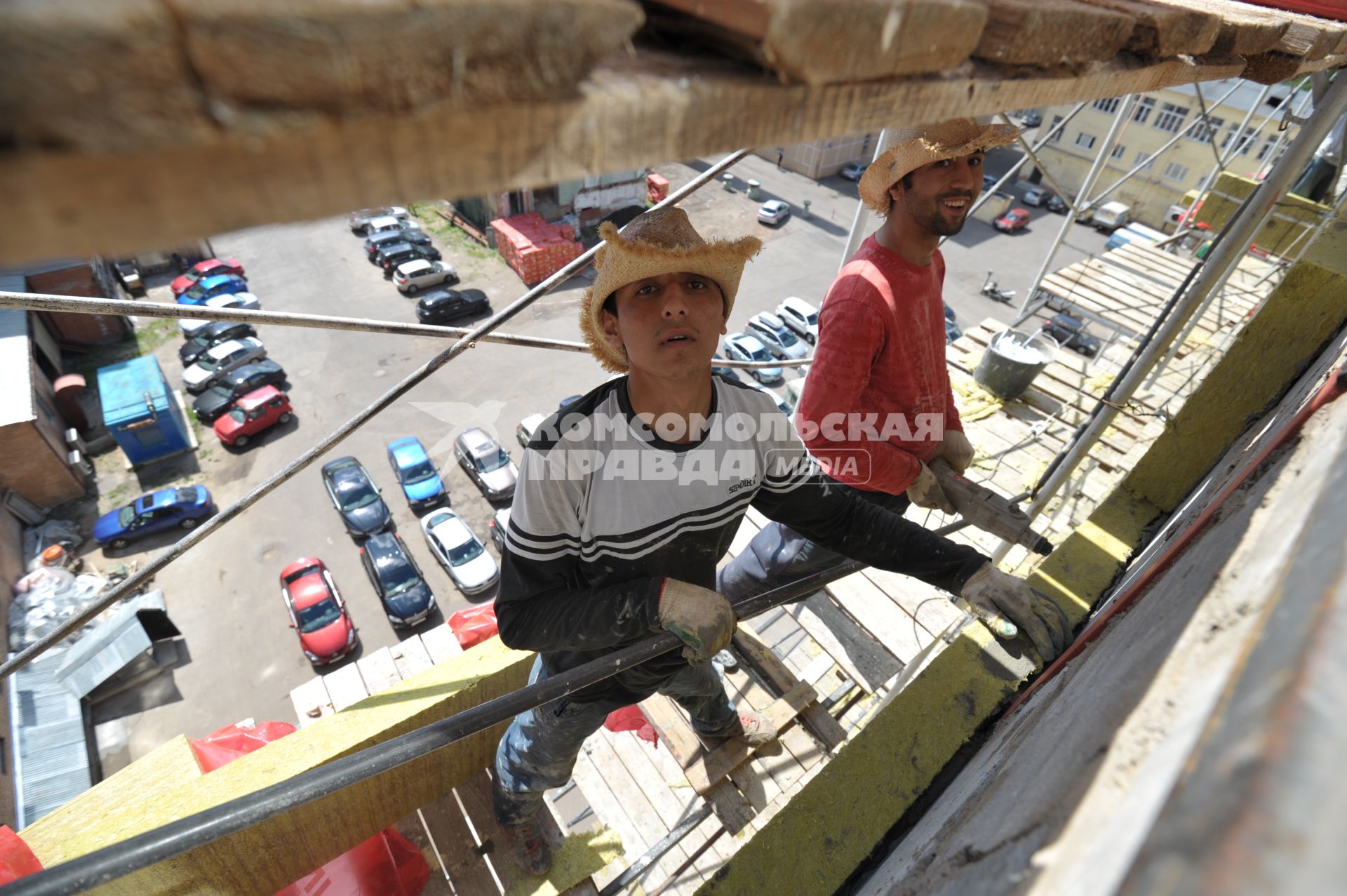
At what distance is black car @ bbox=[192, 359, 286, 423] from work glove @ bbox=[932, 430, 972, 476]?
53.8 ft

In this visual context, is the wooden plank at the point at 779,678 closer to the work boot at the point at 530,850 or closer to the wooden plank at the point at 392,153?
the work boot at the point at 530,850

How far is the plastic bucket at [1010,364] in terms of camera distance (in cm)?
628

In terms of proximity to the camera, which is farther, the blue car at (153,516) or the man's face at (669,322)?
the blue car at (153,516)

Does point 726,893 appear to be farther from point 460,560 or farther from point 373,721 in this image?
point 460,560

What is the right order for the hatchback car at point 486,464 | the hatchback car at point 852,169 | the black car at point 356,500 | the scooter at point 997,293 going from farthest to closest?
the hatchback car at point 852,169 → the scooter at point 997,293 → the hatchback car at point 486,464 → the black car at point 356,500

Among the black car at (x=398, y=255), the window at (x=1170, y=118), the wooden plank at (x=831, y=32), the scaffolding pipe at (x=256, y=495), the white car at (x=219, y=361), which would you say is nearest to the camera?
the wooden plank at (x=831, y=32)

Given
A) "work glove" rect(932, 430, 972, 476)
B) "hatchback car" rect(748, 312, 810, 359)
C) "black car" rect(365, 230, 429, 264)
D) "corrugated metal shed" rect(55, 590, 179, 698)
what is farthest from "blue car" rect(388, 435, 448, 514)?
"work glove" rect(932, 430, 972, 476)

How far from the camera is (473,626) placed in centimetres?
831

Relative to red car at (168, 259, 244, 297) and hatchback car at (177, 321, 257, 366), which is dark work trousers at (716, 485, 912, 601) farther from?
red car at (168, 259, 244, 297)

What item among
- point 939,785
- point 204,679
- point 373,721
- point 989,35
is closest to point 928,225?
point 989,35

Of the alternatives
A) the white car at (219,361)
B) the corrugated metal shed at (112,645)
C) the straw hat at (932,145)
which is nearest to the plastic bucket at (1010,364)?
the straw hat at (932,145)

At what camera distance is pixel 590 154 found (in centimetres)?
80

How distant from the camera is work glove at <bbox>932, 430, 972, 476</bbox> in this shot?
3.67 metres

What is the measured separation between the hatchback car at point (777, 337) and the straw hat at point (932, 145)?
13.4 metres
